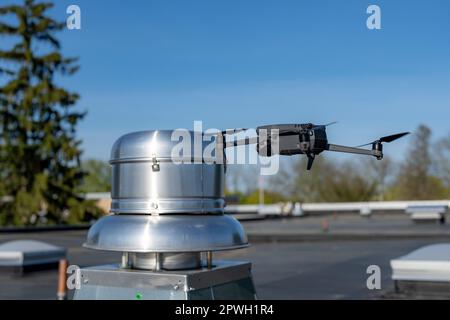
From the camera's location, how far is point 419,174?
75.3m

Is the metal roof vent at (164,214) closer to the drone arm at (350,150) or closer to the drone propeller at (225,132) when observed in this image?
the drone propeller at (225,132)

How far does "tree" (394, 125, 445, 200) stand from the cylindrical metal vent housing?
76.4m

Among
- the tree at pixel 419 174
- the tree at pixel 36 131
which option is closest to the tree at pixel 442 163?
the tree at pixel 419 174

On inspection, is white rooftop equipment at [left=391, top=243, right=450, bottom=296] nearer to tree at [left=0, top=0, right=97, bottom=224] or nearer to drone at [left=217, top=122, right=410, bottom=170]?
drone at [left=217, top=122, right=410, bottom=170]

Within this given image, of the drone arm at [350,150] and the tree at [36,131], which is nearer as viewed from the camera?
the drone arm at [350,150]

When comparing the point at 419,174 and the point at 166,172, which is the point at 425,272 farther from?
the point at 419,174

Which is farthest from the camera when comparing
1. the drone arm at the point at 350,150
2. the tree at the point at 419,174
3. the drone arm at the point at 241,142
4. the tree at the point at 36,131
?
the tree at the point at 419,174

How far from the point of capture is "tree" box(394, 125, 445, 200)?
242 ft

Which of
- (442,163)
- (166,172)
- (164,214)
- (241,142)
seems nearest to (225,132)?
(241,142)

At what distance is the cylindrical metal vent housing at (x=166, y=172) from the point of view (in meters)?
2.01

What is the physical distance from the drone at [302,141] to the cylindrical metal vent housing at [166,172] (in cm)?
24
